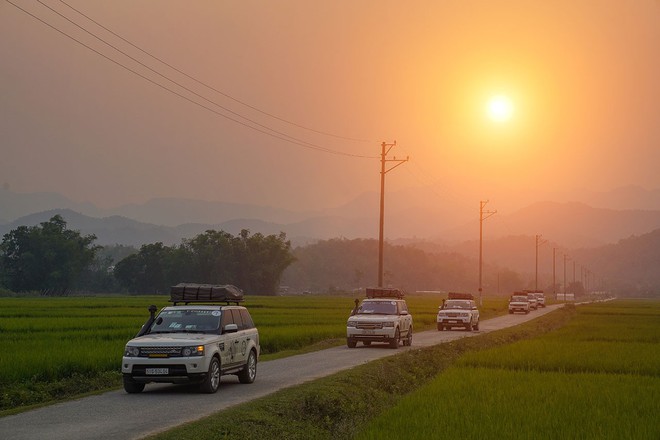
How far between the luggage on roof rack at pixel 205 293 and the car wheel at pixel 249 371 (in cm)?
161

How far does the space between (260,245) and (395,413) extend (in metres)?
173

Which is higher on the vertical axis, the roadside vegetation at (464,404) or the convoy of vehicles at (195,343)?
the convoy of vehicles at (195,343)

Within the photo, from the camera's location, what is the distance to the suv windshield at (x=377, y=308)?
41.9 meters

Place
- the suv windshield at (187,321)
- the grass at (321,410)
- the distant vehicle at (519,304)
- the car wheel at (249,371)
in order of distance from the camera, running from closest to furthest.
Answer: the grass at (321,410) < the suv windshield at (187,321) < the car wheel at (249,371) < the distant vehicle at (519,304)

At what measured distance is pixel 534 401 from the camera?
66.9 feet

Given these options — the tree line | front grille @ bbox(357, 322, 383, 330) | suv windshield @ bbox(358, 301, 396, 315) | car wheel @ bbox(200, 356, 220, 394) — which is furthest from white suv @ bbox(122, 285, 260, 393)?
the tree line

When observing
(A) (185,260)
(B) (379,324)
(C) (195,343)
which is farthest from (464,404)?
(A) (185,260)

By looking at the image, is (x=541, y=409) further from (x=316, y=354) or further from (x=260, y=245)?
(x=260, y=245)

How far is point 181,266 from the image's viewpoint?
18588 cm

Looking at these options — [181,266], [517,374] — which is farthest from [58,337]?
[181,266]

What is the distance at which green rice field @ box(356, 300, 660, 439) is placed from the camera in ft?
53.3

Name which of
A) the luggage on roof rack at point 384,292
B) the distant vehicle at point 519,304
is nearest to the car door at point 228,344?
the luggage on roof rack at point 384,292

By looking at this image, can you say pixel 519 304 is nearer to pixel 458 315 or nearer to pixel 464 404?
pixel 458 315

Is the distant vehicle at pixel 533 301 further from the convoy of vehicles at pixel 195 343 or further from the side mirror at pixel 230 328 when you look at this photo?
the side mirror at pixel 230 328
